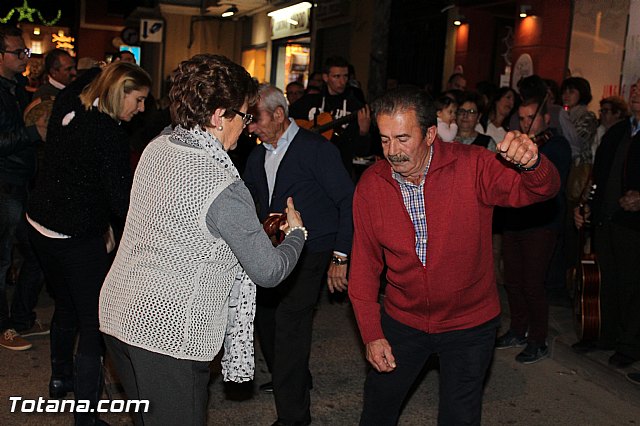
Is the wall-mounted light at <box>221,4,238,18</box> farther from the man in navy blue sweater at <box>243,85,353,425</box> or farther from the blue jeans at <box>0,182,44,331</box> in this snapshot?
the man in navy blue sweater at <box>243,85,353,425</box>

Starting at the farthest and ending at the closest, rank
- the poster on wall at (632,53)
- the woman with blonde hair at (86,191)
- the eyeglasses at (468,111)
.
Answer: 1. the poster on wall at (632,53)
2. the eyeglasses at (468,111)
3. the woman with blonde hair at (86,191)

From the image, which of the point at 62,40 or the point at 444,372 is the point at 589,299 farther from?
the point at 62,40

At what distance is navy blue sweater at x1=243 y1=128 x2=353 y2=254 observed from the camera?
195 inches

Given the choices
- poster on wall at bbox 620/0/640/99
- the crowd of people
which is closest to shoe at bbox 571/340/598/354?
the crowd of people

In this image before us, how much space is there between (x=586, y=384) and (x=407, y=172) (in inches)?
140

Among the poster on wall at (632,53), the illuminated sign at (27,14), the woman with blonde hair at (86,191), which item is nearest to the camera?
the woman with blonde hair at (86,191)

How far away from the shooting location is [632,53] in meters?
9.39

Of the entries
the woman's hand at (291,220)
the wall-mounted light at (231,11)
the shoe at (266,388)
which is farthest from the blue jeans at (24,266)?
the wall-mounted light at (231,11)

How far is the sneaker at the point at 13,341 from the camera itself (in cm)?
633

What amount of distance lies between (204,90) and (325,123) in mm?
5089

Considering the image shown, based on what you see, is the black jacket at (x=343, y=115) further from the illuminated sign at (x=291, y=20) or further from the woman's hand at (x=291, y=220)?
the illuminated sign at (x=291, y=20)

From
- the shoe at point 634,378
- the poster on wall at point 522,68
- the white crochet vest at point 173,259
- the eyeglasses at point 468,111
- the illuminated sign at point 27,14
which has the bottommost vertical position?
the shoe at point 634,378

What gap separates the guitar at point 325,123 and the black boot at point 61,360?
3.64 m

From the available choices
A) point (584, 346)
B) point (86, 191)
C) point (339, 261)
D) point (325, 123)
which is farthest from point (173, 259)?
point (325, 123)
